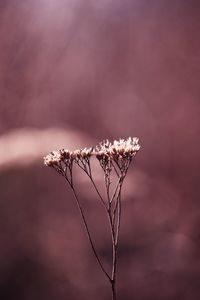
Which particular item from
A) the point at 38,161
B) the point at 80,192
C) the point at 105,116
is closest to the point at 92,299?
the point at 80,192

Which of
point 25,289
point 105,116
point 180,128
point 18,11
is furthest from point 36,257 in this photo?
point 18,11

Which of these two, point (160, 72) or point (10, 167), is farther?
point (10, 167)

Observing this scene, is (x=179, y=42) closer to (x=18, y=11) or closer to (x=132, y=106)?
(x=132, y=106)

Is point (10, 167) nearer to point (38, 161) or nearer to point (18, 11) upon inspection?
point (38, 161)

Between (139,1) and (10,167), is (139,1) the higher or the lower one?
the higher one

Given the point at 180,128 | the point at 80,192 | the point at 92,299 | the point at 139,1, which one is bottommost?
the point at 92,299

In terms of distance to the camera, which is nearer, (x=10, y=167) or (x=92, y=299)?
(x=92, y=299)
